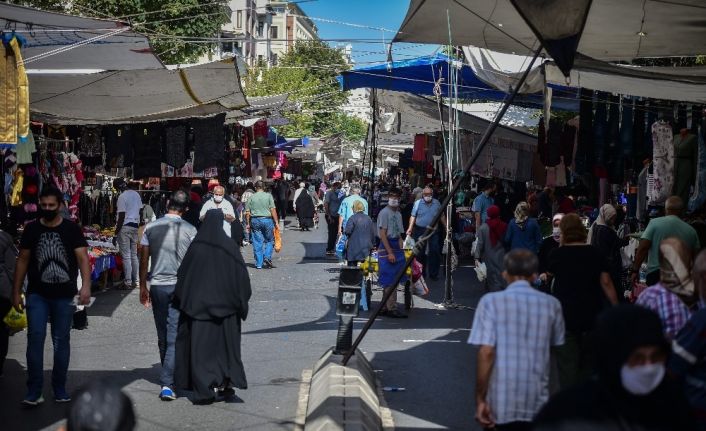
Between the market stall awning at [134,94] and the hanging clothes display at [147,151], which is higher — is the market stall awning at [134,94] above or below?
above

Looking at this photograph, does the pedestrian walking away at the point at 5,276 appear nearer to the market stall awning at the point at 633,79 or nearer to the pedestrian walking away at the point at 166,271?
the pedestrian walking away at the point at 166,271

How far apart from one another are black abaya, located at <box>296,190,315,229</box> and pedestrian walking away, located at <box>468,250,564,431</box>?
100ft

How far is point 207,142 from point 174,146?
26.0 inches

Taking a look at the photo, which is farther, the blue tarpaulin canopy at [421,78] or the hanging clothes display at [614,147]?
the blue tarpaulin canopy at [421,78]

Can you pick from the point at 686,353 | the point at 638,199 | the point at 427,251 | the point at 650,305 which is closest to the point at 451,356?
the point at 638,199

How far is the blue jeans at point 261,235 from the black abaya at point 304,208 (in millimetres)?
13769

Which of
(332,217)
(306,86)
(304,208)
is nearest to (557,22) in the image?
(332,217)

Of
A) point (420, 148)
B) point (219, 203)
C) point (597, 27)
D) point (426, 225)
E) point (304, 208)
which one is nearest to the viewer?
point (597, 27)

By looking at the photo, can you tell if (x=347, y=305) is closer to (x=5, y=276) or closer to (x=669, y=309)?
(x=5, y=276)

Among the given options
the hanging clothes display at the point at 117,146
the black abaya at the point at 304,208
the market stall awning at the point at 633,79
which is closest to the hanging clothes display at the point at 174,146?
the hanging clothes display at the point at 117,146

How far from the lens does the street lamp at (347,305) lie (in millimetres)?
10547

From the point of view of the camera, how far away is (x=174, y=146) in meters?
19.6

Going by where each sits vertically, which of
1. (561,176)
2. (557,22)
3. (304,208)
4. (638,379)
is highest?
(557,22)

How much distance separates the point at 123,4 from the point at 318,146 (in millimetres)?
13322
